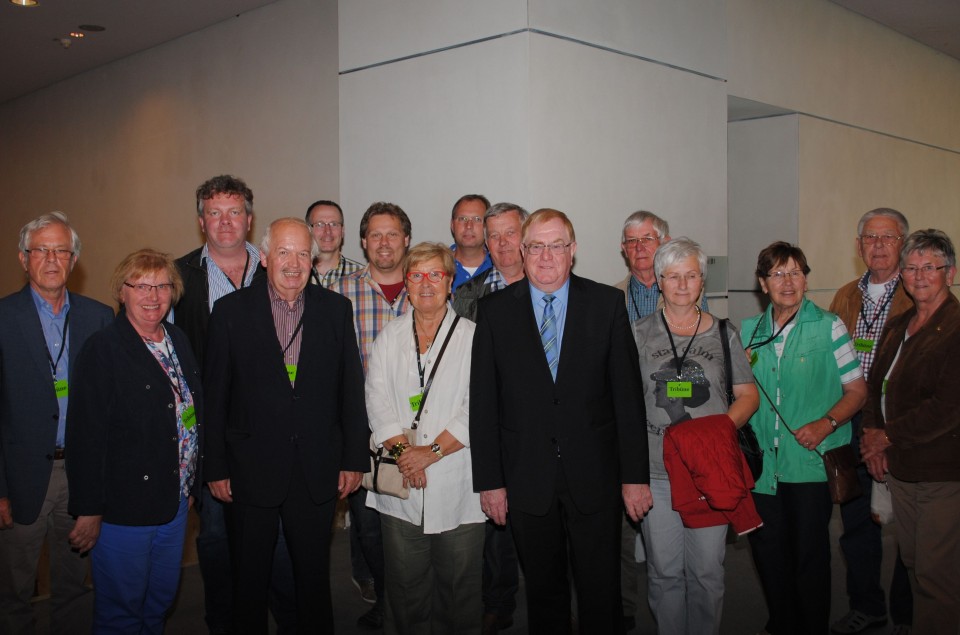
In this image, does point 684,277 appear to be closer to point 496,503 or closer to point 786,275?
point 786,275

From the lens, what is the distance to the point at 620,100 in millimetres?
5273

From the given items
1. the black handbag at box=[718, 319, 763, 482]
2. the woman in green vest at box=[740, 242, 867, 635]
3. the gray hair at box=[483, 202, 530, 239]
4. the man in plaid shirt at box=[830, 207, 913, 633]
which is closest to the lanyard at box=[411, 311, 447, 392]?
the gray hair at box=[483, 202, 530, 239]

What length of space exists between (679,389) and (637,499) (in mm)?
→ 471

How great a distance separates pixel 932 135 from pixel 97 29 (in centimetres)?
943

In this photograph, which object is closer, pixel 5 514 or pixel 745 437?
pixel 5 514

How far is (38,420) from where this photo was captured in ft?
9.95

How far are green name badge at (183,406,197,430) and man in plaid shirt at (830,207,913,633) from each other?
309 centimetres

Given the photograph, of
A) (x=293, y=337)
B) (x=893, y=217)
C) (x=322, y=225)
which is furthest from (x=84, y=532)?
(x=893, y=217)

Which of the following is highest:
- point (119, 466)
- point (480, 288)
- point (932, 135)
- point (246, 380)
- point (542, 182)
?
point (932, 135)

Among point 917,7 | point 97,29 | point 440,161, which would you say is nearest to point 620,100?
point 440,161

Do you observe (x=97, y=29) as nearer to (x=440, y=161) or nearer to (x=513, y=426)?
(x=440, y=161)

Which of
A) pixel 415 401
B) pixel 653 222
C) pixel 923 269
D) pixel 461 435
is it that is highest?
pixel 653 222

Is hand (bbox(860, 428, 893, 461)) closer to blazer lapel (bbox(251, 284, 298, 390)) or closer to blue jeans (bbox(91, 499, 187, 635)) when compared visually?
blazer lapel (bbox(251, 284, 298, 390))

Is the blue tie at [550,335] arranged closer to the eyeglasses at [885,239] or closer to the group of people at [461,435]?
the group of people at [461,435]
